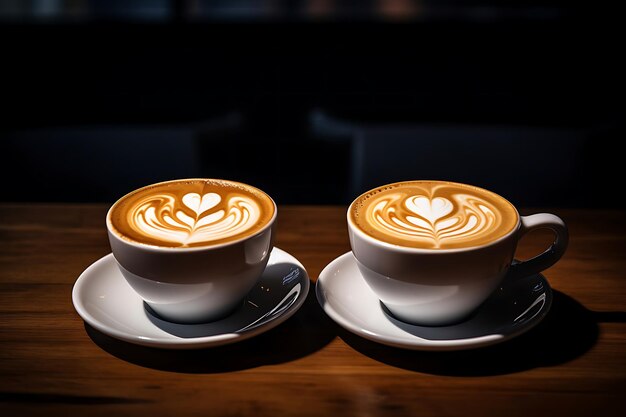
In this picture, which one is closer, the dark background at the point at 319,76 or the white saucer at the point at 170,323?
the white saucer at the point at 170,323

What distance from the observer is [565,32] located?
1.92m

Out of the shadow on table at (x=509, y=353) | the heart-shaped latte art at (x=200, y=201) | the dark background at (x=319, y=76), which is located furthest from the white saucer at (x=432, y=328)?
the dark background at (x=319, y=76)

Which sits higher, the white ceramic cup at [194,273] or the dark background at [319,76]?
the white ceramic cup at [194,273]

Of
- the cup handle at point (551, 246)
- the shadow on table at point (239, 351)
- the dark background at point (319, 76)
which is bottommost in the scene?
the dark background at point (319, 76)

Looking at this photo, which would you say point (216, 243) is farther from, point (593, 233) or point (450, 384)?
point (593, 233)

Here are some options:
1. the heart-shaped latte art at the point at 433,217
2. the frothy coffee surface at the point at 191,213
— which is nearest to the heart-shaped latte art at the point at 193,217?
the frothy coffee surface at the point at 191,213

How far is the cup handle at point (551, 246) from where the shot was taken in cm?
56

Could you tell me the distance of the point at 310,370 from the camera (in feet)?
1.66

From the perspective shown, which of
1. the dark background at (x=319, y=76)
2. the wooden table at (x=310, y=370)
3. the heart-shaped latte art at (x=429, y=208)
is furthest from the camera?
the dark background at (x=319, y=76)

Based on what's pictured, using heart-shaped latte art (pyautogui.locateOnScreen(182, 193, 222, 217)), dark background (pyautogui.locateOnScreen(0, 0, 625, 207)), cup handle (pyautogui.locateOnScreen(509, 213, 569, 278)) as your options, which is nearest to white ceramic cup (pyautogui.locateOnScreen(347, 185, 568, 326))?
cup handle (pyautogui.locateOnScreen(509, 213, 569, 278))

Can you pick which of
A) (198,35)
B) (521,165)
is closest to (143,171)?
(198,35)

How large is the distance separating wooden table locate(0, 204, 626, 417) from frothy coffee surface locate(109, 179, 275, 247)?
9 cm

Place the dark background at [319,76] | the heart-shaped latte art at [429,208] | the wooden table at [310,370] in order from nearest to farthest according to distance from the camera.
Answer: the wooden table at [310,370]
the heart-shaped latte art at [429,208]
the dark background at [319,76]

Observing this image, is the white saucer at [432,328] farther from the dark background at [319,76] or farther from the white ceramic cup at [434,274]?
the dark background at [319,76]
